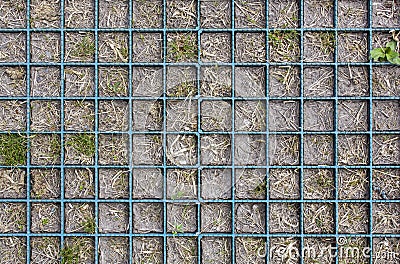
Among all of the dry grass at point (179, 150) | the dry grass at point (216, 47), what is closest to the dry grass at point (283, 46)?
the dry grass at point (216, 47)

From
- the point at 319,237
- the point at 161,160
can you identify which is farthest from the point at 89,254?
the point at 319,237

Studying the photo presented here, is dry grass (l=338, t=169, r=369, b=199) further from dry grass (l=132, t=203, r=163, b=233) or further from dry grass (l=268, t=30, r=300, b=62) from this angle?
dry grass (l=132, t=203, r=163, b=233)

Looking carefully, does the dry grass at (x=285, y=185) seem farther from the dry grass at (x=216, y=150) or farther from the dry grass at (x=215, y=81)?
the dry grass at (x=215, y=81)

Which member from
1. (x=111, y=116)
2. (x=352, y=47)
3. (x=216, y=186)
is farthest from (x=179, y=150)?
(x=352, y=47)

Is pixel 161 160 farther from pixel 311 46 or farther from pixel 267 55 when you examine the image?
pixel 311 46

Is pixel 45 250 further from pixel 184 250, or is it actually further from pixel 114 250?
pixel 184 250

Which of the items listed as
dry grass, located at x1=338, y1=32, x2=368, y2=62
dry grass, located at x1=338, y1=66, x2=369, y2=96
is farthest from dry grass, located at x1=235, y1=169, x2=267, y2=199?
dry grass, located at x1=338, y1=32, x2=368, y2=62

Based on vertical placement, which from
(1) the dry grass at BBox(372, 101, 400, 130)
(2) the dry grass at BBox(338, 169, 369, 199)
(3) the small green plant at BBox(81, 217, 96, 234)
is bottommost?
(3) the small green plant at BBox(81, 217, 96, 234)
